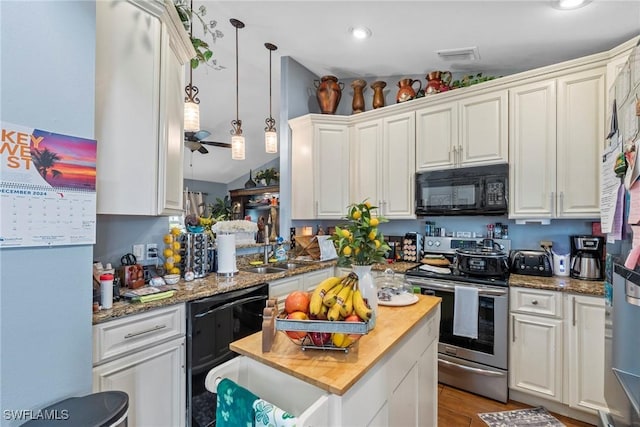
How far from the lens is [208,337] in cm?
180

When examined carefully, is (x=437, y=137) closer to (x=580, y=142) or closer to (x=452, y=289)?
(x=580, y=142)

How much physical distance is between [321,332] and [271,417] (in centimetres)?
27

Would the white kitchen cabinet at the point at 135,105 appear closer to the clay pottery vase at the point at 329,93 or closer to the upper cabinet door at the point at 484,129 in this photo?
the clay pottery vase at the point at 329,93

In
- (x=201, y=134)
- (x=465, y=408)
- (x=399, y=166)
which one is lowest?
(x=465, y=408)

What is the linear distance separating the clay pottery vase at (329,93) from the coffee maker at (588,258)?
8.74 feet

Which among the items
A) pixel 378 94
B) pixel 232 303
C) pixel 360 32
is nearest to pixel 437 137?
pixel 378 94

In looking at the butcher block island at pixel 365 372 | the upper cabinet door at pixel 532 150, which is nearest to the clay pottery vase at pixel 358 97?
the upper cabinet door at pixel 532 150

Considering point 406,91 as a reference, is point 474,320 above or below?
below

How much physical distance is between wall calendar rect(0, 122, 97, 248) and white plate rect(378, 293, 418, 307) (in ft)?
4.64

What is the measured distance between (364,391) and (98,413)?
0.96m

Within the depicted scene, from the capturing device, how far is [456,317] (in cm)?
237

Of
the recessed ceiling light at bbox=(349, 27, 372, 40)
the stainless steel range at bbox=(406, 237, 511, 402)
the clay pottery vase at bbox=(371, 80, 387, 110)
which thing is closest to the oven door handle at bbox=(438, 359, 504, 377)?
the stainless steel range at bbox=(406, 237, 511, 402)

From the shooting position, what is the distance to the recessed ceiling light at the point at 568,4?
1999 mm

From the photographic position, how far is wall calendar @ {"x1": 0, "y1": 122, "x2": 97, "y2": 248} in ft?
3.37
